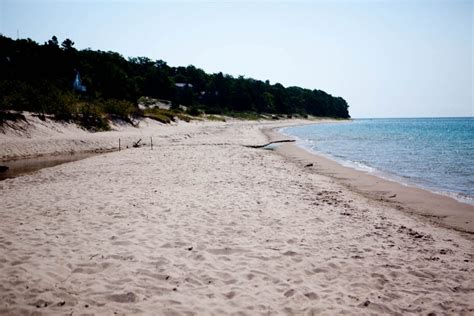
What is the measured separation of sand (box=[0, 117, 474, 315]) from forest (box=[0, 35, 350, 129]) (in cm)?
2182

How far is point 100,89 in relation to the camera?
182ft

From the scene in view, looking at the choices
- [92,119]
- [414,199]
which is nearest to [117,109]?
[92,119]

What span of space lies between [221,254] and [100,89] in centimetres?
5787

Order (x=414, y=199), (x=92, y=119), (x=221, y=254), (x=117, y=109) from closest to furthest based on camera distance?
(x=221, y=254)
(x=414, y=199)
(x=92, y=119)
(x=117, y=109)

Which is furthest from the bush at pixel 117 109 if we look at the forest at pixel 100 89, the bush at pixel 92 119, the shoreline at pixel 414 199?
the shoreline at pixel 414 199

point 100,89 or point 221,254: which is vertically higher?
point 100,89

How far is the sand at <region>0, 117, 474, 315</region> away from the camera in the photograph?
4156 mm

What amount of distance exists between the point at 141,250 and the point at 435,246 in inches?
240

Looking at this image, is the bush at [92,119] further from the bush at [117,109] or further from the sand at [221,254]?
the sand at [221,254]

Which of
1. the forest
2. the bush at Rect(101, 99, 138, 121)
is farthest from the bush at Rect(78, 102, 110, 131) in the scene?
the bush at Rect(101, 99, 138, 121)

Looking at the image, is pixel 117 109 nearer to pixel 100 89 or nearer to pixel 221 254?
pixel 100 89

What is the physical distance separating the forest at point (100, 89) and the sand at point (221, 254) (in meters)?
21.8

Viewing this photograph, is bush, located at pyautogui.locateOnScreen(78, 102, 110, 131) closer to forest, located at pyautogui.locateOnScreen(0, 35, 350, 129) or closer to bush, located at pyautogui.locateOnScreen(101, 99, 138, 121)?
forest, located at pyautogui.locateOnScreen(0, 35, 350, 129)

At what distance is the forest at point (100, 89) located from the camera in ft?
96.7
